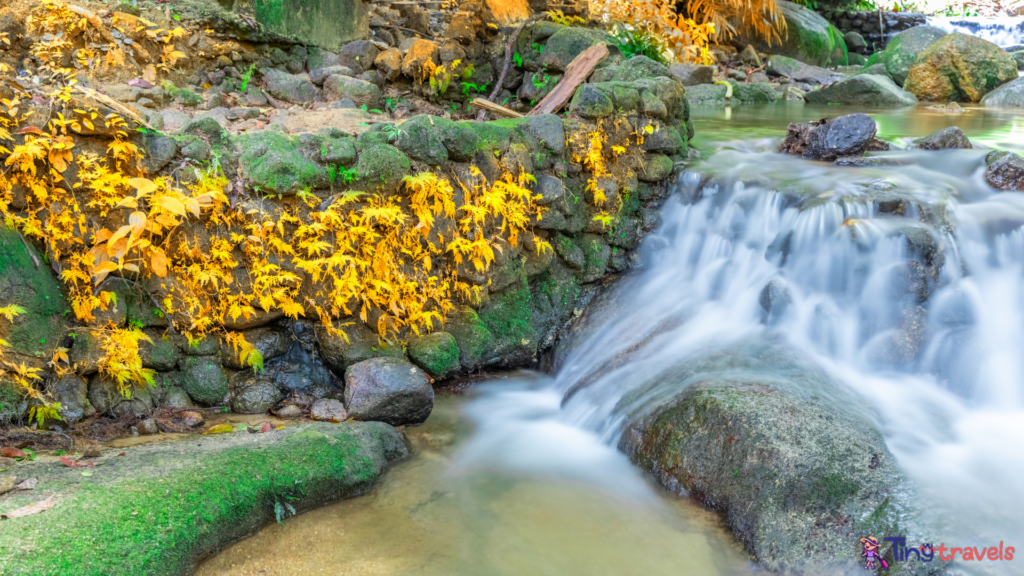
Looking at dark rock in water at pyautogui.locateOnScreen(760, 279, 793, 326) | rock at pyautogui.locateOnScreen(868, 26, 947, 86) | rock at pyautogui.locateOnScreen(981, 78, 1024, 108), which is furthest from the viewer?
rock at pyautogui.locateOnScreen(868, 26, 947, 86)

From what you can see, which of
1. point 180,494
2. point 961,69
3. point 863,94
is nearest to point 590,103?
point 180,494

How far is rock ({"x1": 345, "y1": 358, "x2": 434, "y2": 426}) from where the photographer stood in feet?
14.6

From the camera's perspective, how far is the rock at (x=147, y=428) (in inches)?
159

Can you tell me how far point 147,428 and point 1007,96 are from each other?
15.1m

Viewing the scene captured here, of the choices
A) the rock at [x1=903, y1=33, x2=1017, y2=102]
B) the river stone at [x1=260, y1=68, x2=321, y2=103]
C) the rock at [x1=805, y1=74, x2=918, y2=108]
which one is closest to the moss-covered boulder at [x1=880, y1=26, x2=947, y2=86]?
the rock at [x1=903, y1=33, x2=1017, y2=102]

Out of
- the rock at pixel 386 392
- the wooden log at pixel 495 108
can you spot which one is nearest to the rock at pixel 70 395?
the rock at pixel 386 392

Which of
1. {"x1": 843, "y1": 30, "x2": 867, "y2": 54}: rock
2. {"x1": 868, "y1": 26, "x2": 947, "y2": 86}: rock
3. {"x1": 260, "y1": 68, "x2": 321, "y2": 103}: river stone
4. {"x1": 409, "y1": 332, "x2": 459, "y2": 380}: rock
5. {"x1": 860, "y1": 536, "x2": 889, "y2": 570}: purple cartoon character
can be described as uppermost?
{"x1": 843, "y1": 30, "x2": 867, "y2": 54}: rock

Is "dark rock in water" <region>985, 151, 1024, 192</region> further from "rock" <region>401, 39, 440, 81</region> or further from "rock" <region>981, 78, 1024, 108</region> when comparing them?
"rock" <region>981, 78, 1024, 108</region>

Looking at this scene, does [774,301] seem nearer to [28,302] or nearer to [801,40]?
[28,302]

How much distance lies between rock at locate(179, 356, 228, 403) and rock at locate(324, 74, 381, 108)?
3.17 meters

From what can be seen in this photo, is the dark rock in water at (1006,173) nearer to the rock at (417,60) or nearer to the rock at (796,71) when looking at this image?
the rock at (417,60)

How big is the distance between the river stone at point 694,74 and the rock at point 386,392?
1064cm

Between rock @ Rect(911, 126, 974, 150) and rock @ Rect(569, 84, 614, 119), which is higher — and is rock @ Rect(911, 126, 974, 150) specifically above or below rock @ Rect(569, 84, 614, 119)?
above

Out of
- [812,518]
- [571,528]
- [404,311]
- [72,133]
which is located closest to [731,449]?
[812,518]
